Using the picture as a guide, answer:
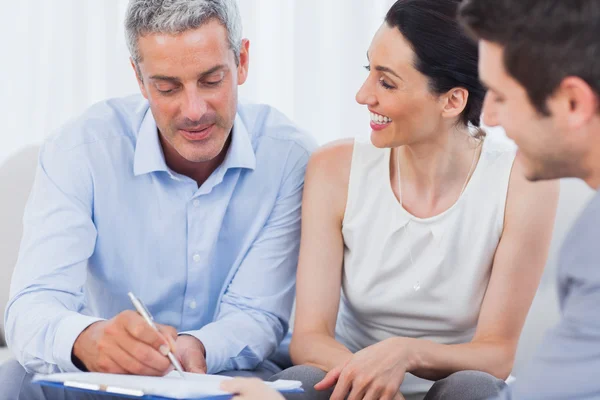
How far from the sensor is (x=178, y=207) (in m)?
2.09

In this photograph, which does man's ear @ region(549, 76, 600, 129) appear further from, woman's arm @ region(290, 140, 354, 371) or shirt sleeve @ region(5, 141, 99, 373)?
shirt sleeve @ region(5, 141, 99, 373)

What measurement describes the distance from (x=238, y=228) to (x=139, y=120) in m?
0.36

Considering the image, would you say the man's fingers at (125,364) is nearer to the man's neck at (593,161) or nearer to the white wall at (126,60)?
the man's neck at (593,161)

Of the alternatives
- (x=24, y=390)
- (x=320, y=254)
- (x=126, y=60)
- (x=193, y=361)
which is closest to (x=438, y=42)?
(x=320, y=254)

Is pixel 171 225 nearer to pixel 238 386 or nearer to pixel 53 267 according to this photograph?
pixel 53 267

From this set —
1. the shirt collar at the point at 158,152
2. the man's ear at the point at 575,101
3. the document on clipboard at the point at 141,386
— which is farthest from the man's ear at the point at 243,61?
the man's ear at the point at 575,101

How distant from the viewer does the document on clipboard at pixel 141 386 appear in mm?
1356

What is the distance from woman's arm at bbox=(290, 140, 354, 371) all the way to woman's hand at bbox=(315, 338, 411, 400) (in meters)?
0.14

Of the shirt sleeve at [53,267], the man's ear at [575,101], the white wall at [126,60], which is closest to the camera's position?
the man's ear at [575,101]

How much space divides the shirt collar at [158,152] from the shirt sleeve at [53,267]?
0.13m

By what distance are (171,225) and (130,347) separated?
0.55 meters

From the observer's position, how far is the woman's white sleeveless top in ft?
6.56

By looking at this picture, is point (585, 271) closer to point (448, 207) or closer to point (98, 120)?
point (448, 207)

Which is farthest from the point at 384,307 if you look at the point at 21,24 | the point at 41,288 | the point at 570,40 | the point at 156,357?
the point at 21,24
